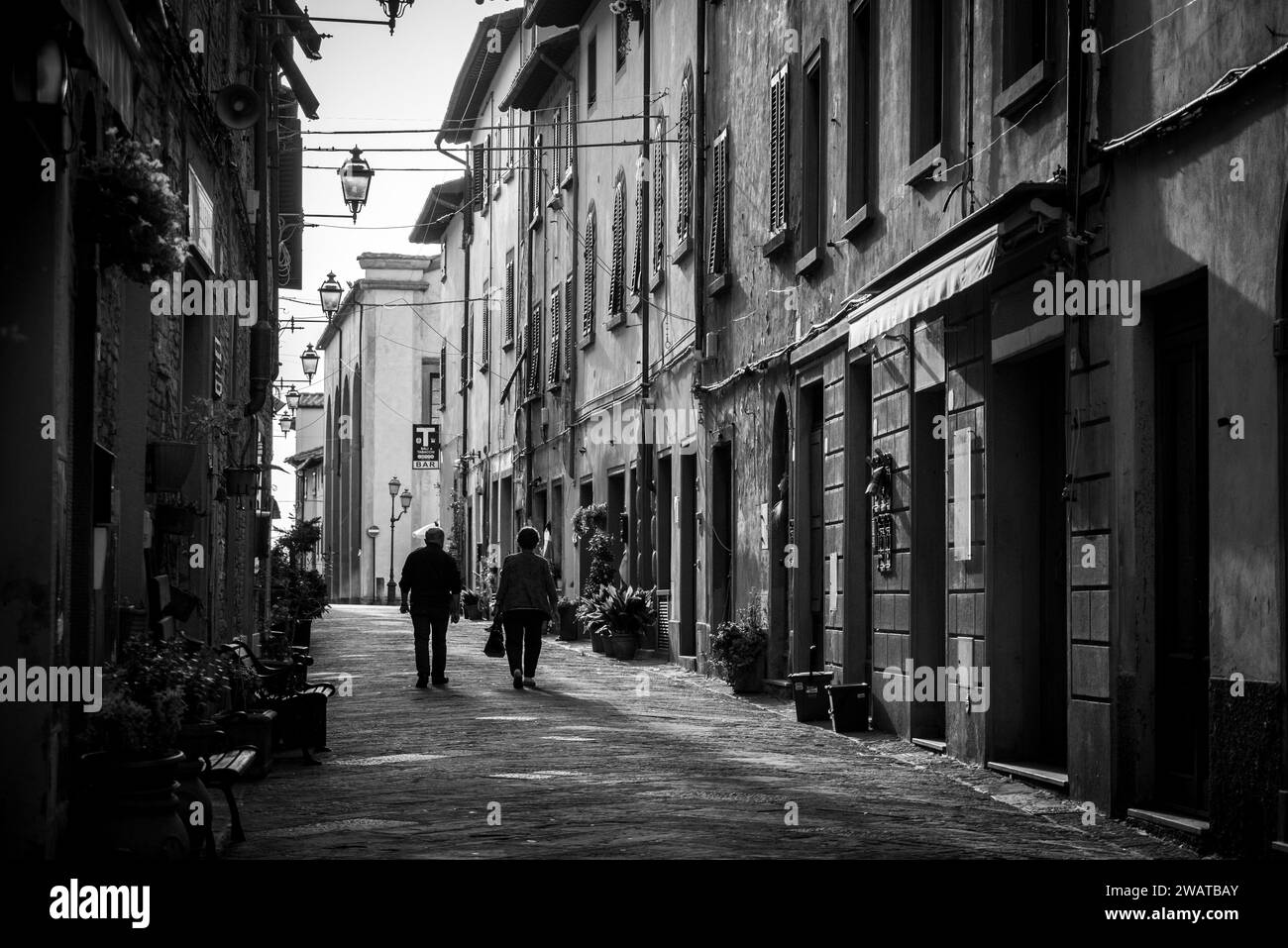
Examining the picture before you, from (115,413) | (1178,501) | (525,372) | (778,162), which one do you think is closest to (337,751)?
(115,413)

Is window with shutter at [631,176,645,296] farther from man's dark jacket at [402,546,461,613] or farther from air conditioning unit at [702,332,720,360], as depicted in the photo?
man's dark jacket at [402,546,461,613]

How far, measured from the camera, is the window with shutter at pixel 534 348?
32469mm

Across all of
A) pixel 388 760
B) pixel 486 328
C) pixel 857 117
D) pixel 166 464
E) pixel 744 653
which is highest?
pixel 486 328

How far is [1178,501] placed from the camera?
8.55m

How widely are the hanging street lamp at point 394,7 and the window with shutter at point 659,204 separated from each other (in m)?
7.90

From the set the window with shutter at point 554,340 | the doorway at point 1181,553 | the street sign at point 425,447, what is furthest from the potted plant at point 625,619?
the street sign at point 425,447

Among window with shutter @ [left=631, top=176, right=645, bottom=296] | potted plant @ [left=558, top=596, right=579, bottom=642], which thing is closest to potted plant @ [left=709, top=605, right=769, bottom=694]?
window with shutter @ [left=631, top=176, right=645, bottom=296]

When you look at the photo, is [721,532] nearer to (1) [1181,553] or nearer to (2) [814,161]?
(2) [814,161]

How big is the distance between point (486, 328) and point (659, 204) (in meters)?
16.8

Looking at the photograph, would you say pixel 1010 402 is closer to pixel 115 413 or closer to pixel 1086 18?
Answer: pixel 1086 18

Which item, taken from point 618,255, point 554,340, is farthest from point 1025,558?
point 554,340

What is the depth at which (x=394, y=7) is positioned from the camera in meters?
14.5

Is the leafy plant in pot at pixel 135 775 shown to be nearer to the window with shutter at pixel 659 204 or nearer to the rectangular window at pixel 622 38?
the window with shutter at pixel 659 204

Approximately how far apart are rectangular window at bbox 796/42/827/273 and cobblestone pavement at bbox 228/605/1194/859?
427 cm
